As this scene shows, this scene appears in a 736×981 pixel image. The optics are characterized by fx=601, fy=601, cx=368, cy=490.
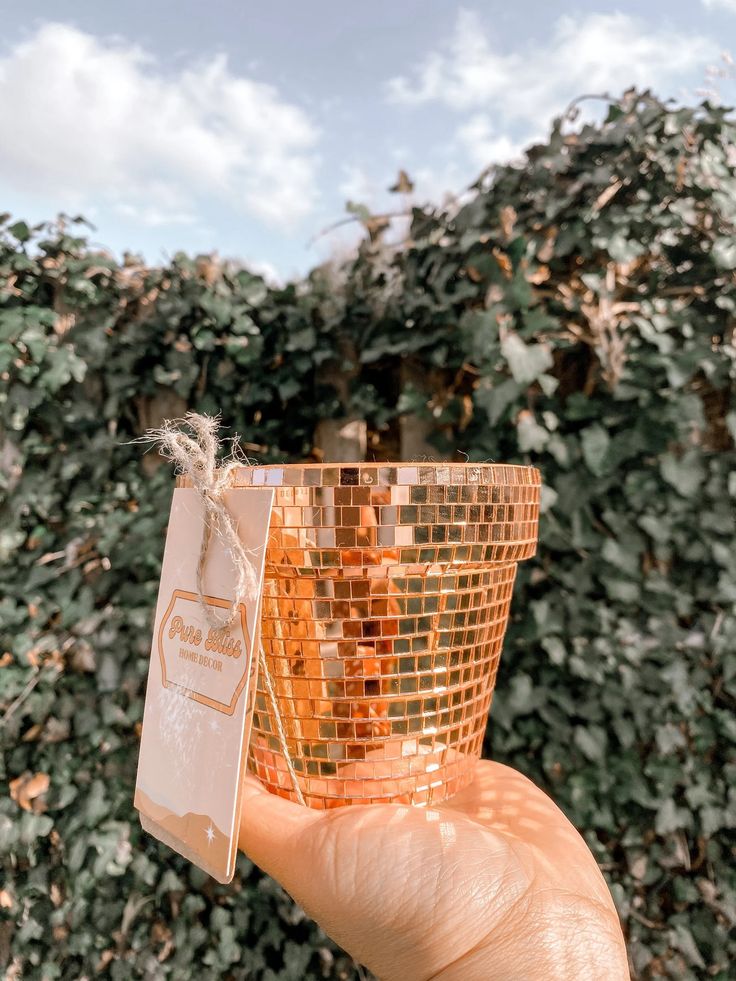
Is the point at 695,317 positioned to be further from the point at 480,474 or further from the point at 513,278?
the point at 480,474

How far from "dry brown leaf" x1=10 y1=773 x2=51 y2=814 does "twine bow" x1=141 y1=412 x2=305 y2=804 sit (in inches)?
42.3

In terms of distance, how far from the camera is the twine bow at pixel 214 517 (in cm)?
38

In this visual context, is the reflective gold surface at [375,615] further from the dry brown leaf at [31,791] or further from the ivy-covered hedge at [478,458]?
the dry brown leaf at [31,791]

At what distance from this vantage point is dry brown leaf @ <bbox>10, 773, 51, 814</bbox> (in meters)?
1.23

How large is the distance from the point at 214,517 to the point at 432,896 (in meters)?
0.28

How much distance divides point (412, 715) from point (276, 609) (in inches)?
5.0

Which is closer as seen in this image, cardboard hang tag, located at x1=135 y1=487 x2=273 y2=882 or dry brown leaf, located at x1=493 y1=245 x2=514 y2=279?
cardboard hang tag, located at x1=135 y1=487 x2=273 y2=882

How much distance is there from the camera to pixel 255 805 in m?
0.44

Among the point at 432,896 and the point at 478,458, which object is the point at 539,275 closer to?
the point at 478,458

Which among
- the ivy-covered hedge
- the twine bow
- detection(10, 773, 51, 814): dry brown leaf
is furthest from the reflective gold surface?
detection(10, 773, 51, 814): dry brown leaf

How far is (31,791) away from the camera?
1.23m

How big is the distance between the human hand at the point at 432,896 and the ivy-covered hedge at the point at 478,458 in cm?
65

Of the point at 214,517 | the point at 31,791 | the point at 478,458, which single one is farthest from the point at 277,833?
the point at 31,791

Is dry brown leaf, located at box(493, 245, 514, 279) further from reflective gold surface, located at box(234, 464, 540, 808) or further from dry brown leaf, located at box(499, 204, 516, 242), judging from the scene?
reflective gold surface, located at box(234, 464, 540, 808)
